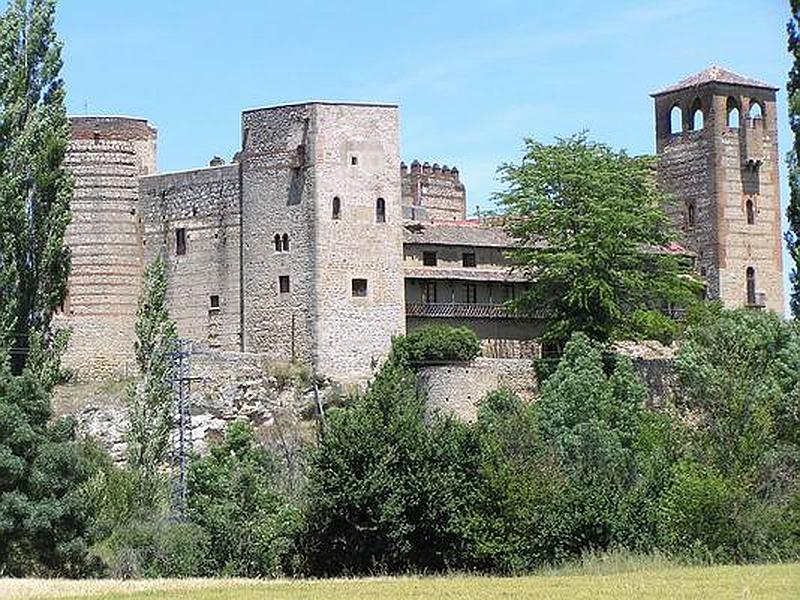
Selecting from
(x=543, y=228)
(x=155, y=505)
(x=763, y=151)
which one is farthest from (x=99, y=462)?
(x=763, y=151)

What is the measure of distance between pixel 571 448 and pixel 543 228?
35.8 feet

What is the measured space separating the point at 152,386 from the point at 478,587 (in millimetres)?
20033

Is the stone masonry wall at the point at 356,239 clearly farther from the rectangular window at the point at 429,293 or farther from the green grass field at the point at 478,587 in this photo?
the green grass field at the point at 478,587

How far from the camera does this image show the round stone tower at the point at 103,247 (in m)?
Result: 68.4

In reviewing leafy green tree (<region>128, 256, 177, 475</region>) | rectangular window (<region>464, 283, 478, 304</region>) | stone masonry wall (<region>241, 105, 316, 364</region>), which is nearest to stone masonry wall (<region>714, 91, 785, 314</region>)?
rectangular window (<region>464, 283, 478, 304</region>)

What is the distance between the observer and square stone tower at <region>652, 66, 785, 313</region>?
79688 millimetres

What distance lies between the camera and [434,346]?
218 ft

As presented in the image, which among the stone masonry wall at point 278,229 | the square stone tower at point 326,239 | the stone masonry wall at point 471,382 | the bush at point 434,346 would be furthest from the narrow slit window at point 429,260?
the stone masonry wall at point 278,229

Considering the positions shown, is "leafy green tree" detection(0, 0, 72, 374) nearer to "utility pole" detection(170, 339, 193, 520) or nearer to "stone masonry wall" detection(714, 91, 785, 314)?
"utility pole" detection(170, 339, 193, 520)

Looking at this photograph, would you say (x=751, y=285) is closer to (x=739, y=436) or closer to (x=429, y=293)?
(x=429, y=293)

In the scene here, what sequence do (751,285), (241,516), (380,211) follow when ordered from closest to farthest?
(241,516) < (380,211) < (751,285)

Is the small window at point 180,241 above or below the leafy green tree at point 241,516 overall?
above

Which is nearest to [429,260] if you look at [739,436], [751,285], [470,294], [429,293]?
[429,293]

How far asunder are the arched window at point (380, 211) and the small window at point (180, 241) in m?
6.30
